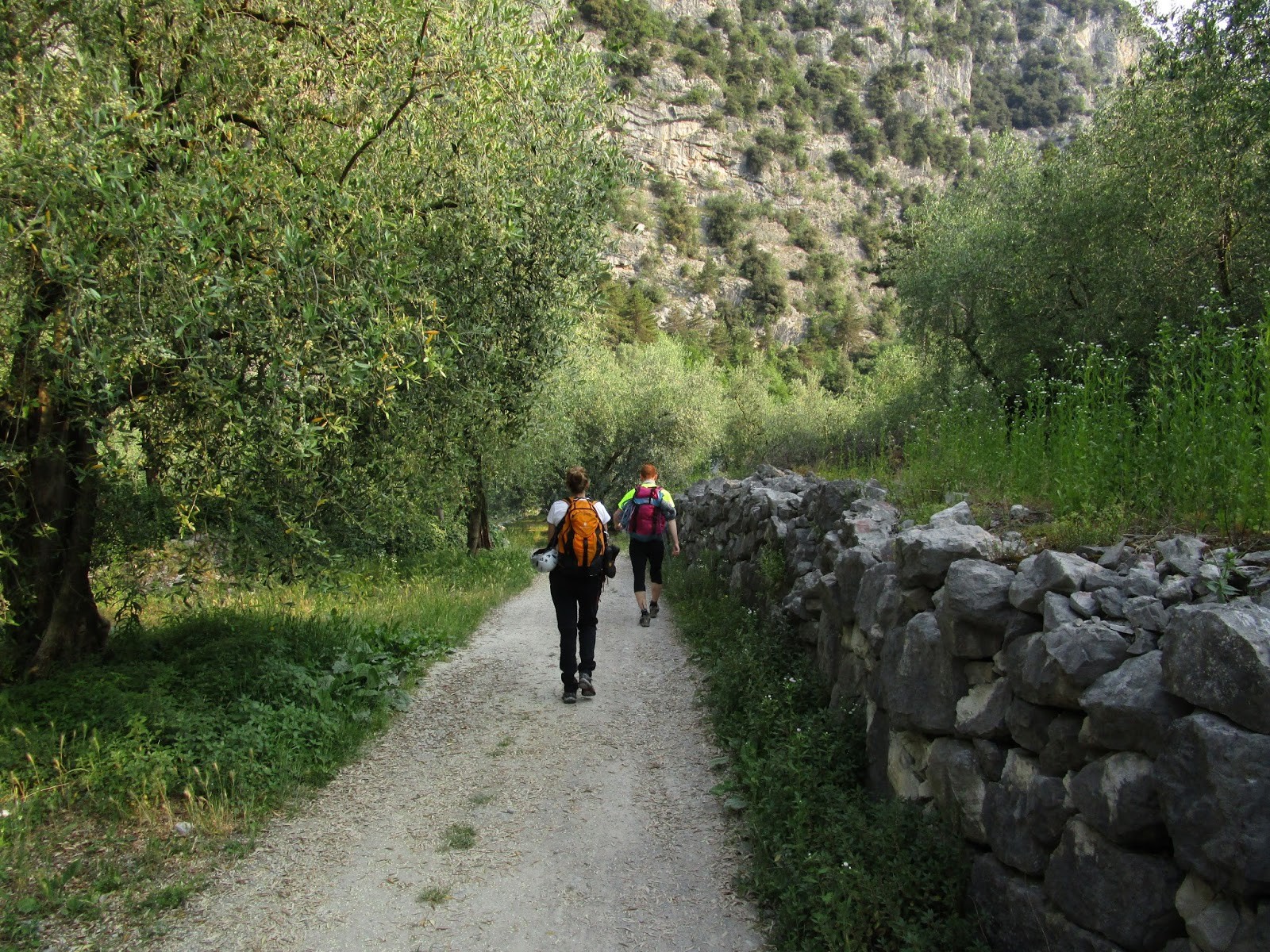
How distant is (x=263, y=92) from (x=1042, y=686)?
19.0 feet

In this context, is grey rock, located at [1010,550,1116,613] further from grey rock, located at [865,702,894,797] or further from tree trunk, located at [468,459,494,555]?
tree trunk, located at [468,459,494,555]

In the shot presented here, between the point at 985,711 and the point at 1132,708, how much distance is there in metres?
1.00

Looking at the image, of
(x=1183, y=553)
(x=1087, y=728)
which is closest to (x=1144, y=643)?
(x=1087, y=728)

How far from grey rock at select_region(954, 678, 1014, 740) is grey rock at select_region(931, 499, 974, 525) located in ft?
4.36

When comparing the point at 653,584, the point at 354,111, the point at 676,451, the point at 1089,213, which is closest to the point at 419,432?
the point at 354,111

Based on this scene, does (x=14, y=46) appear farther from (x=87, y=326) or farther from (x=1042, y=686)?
(x=1042, y=686)

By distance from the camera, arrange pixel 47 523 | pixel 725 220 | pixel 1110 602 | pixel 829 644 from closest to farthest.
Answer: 1. pixel 1110 602
2. pixel 47 523
3. pixel 829 644
4. pixel 725 220

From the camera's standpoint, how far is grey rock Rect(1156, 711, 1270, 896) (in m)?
2.17

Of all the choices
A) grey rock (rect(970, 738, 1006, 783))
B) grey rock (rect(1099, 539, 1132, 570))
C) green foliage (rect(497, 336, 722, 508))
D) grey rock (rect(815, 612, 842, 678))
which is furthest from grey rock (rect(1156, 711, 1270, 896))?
green foliage (rect(497, 336, 722, 508))

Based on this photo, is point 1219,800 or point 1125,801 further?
point 1125,801

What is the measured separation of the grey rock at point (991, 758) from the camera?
3434 millimetres

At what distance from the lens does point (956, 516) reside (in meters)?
5.00

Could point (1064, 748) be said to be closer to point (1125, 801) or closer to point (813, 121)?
point (1125, 801)

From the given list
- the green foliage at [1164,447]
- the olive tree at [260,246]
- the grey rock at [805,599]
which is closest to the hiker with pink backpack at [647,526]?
the grey rock at [805,599]
